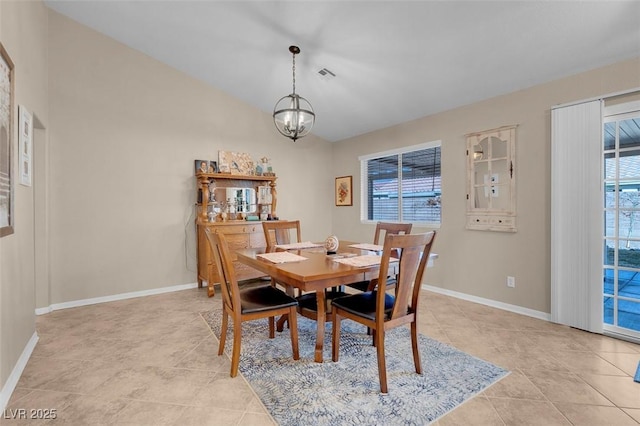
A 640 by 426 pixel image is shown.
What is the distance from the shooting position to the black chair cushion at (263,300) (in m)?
2.19

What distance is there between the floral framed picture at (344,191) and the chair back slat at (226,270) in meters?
3.54

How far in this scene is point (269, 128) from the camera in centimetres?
513

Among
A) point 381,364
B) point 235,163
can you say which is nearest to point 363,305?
point 381,364

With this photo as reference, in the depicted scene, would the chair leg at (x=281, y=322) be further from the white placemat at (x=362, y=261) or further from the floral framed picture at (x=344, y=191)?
the floral framed picture at (x=344, y=191)

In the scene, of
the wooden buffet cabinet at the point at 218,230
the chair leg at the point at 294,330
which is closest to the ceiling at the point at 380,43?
the wooden buffet cabinet at the point at 218,230

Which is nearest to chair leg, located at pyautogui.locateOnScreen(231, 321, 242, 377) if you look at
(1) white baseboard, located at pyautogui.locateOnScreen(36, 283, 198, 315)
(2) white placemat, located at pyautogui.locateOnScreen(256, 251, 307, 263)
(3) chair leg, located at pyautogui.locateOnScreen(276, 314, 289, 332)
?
(2) white placemat, located at pyautogui.locateOnScreen(256, 251, 307, 263)

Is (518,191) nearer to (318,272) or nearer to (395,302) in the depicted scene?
(395,302)

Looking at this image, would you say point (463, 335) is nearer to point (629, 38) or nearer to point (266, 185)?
point (629, 38)

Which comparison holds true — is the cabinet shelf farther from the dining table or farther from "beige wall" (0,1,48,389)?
the dining table

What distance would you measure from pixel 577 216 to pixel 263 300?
292 cm

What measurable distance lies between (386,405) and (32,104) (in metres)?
3.75

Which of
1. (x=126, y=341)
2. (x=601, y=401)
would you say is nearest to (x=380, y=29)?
(x=601, y=401)

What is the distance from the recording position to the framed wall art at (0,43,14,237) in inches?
73.9

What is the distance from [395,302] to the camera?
1.98m
